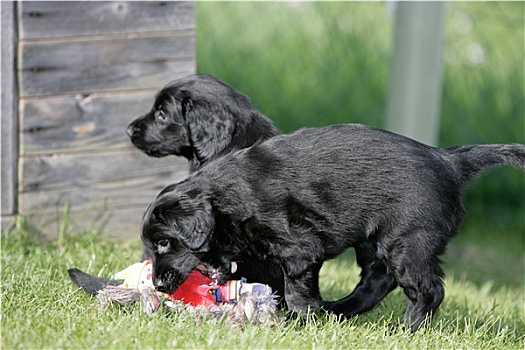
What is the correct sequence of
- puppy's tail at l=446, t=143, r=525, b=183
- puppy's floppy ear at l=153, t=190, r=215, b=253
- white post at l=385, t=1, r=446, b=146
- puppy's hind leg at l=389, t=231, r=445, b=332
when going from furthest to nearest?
white post at l=385, t=1, r=446, b=146 → puppy's tail at l=446, t=143, r=525, b=183 → puppy's hind leg at l=389, t=231, r=445, b=332 → puppy's floppy ear at l=153, t=190, r=215, b=253

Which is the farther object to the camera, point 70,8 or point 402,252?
point 70,8

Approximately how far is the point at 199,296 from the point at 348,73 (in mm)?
5002

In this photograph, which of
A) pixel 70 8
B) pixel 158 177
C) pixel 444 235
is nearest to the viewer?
pixel 444 235

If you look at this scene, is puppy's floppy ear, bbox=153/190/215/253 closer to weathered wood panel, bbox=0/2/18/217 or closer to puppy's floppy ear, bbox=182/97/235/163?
puppy's floppy ear, bbox=182/97/235/163

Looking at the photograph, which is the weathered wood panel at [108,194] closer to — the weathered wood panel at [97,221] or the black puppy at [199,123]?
the weathered wood panel at [97,221]

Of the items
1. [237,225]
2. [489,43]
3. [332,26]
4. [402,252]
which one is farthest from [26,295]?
[489,43]

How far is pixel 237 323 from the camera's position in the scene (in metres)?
3.30

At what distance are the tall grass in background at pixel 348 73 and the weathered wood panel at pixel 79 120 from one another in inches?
116

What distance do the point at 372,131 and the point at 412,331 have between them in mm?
861

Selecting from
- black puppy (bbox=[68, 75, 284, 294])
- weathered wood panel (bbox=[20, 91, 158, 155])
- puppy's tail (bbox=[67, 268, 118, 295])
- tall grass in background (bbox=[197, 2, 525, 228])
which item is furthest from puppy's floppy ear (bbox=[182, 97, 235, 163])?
tall grass in background (bbox=[197, 2, 525, 228])

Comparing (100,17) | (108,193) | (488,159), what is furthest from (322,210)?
(100,17)

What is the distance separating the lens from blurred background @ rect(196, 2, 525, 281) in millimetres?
7891

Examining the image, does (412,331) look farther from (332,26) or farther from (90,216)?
(332,26)

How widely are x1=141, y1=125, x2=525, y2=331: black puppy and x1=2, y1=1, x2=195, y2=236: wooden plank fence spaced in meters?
A: 1.57
